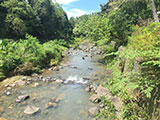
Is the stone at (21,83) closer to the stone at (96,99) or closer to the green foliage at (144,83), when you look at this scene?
the stone at (96,99)

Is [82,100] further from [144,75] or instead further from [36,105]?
[144,75]

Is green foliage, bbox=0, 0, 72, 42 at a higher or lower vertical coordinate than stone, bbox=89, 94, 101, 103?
higher

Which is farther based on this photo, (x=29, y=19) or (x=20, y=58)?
(x=29, y=19)

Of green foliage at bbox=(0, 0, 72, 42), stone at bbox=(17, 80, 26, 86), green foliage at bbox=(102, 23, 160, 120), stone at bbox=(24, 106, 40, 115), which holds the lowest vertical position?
stone at bbox=(24, 106, 40, 115)

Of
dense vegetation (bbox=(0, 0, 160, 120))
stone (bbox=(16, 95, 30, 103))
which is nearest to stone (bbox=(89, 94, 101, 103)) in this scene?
A: dense vegetation (bbox=(0, 0, 160, 120))

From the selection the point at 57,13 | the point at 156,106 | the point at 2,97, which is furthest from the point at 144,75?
the point at 57,13

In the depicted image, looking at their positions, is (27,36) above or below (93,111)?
above

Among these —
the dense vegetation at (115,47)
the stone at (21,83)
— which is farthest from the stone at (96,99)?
the stone at (21,83)

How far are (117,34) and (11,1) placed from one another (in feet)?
54.1

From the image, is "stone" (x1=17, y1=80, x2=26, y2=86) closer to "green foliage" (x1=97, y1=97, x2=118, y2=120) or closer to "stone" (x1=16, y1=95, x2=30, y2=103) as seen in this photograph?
"stone" (x1=16, y1=95, x2=30, y2=103)

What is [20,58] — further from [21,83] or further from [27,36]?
[27,36]

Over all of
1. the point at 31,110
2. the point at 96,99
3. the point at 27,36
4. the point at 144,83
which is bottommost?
the point at 31,110

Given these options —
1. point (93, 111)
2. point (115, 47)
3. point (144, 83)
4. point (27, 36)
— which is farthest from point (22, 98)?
point (27, 36)

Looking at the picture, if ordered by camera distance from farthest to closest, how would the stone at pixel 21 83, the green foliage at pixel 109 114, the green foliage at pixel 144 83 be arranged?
the stone at pixel 21 83
the green foliage at pixel 109 114
the green foliage at pixel 144 83
